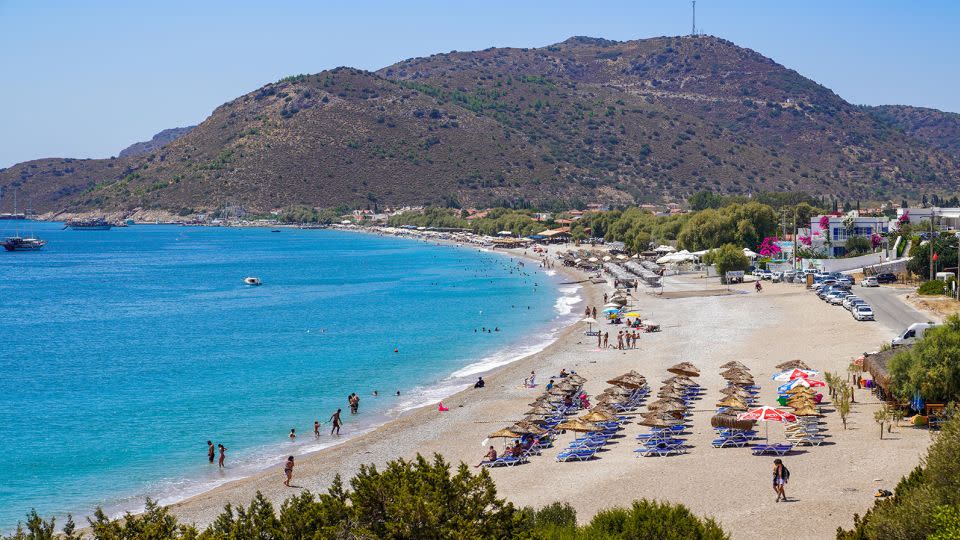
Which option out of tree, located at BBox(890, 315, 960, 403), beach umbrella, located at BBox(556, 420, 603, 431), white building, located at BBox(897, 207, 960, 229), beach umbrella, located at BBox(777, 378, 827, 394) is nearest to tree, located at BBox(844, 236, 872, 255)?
white building, located at BBox(897, 207, 960, 229)

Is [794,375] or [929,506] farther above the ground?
[929,506]

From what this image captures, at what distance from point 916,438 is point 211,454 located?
17808mm

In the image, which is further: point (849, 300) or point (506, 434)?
point (849, 300)

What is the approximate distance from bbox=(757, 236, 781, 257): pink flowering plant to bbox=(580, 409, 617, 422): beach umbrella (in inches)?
2137

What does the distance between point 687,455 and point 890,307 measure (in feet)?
90.1

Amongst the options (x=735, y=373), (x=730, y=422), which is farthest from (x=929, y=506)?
(x=735, y=373)

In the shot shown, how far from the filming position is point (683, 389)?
95.6 feet

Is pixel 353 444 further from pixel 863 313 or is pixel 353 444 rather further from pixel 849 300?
pixel 849 300

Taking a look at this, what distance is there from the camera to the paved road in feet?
133

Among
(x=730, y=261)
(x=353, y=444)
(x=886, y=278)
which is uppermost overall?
(x=730, y=261)

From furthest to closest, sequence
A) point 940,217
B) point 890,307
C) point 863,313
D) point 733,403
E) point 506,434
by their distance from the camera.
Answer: point 940,217, point 890,307, point 863,313, point 733,403, point 506,434

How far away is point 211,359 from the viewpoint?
146ft

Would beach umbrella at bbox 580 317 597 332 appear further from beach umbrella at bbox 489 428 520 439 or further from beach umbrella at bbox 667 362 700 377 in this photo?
beach umbrella at bbox 489 428 520 439

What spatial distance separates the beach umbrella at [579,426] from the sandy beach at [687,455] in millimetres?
731
